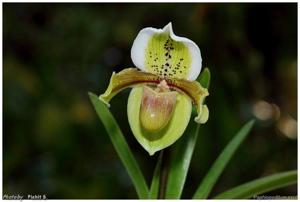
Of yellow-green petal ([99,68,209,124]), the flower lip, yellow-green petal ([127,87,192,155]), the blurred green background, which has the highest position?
the flower lip

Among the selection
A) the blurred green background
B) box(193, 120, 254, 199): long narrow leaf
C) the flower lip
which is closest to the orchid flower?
the flower lip

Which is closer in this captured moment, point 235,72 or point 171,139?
point 171,139

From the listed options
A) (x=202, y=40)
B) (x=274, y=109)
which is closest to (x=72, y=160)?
(x=202, y=40)

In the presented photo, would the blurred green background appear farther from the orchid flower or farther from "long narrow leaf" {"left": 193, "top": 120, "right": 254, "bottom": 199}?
the orchid flower

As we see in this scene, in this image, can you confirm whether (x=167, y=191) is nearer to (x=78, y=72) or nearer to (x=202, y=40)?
(x=202, y=40)

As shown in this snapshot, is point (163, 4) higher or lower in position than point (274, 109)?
higher

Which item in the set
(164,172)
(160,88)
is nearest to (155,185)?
(164,172)

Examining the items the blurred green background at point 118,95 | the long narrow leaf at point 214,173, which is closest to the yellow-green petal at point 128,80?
the long narrow leaf at point 214,173

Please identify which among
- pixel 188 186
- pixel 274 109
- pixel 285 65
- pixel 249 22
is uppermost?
pixel 249 22
